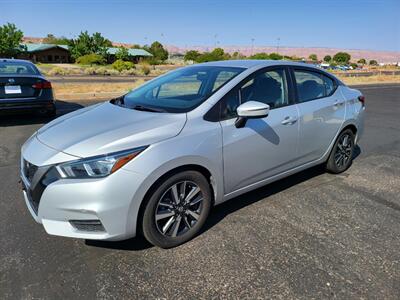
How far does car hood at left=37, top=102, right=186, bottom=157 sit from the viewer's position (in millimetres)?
→ 2729

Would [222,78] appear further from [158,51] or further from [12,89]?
[158,51]

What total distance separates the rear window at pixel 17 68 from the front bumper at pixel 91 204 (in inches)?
232

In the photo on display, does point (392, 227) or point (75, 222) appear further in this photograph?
point (392, 227)

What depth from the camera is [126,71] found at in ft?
178

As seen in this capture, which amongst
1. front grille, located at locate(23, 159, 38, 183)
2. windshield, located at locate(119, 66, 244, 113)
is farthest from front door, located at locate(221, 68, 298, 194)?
front grille, located at locate(23, 159, 38, 183)

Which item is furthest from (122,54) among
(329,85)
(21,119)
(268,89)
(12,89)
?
(268,89)

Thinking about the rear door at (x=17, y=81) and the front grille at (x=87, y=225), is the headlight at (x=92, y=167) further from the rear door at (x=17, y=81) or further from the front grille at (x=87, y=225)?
the rear door at (x=17, y=81)

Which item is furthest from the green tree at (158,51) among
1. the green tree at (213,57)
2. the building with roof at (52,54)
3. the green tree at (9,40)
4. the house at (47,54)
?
the green tree at (9,40)

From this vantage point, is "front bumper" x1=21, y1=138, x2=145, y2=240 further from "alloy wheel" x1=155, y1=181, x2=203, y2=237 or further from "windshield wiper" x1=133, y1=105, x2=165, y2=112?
"windshield wiper" x1=133, y1=105, x2=165, y2=112

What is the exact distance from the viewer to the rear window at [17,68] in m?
7.64

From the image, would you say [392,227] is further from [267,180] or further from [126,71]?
[126,71]

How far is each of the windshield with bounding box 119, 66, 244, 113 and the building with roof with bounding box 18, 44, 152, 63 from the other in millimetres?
80077

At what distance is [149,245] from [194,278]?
63 cm

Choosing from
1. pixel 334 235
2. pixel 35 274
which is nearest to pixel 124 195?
pixel 35 274
